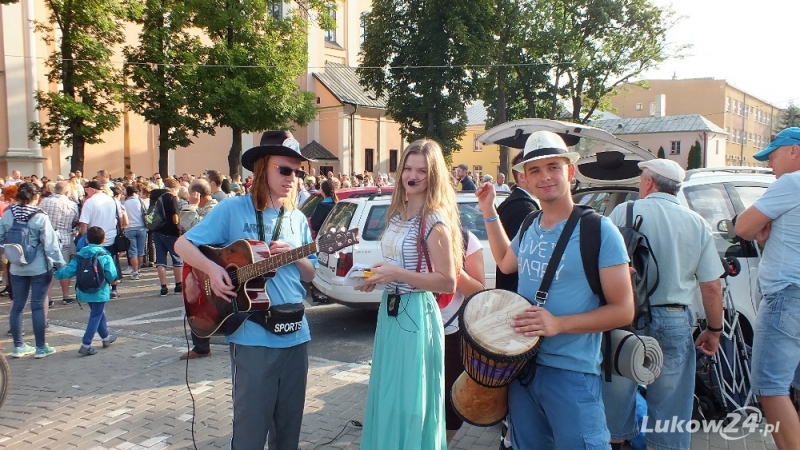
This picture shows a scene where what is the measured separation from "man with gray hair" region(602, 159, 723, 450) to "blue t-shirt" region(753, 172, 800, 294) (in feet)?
1.27

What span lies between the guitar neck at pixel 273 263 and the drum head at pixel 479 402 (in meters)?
1.03

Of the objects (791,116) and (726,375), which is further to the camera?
(791,116)

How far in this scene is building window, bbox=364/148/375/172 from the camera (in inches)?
1540

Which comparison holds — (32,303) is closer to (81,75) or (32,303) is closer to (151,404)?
(151,404)

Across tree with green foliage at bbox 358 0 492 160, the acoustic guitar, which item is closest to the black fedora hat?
the acoustic guitar

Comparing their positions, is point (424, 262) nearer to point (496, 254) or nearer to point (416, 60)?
point (496, 254)

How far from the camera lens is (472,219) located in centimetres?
775

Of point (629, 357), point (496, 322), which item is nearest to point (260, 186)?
point (496, 322)

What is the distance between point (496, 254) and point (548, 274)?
0.72 m

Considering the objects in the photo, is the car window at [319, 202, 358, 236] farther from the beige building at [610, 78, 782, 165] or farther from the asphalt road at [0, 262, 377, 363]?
the beige building at [610, 78, 782, 165]

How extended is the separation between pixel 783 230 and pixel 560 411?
224 cm

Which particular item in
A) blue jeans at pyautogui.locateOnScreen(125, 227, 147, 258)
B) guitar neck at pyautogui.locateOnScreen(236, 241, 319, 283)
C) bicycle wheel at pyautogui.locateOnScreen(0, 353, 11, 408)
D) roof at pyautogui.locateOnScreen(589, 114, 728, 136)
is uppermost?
roof at pyautogui.locateOnScreen(589, 114, 728, 136)

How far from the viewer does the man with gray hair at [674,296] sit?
3363mm

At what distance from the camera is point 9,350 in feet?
22.7
